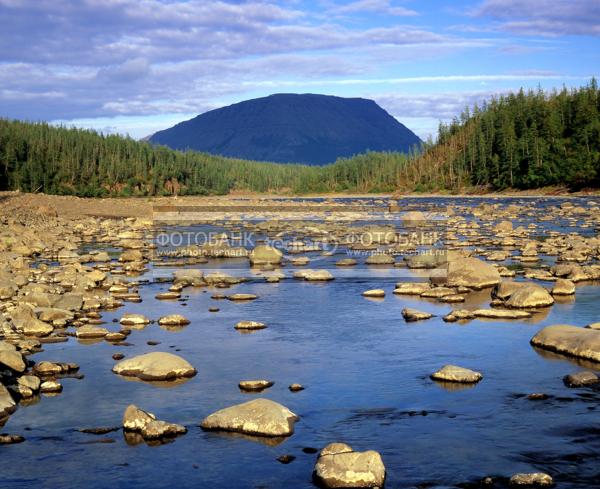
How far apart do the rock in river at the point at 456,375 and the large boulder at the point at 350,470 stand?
456 centimetres

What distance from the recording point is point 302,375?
14.4 metres

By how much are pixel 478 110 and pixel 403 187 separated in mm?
34636

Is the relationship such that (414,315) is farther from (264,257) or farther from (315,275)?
(264,257)

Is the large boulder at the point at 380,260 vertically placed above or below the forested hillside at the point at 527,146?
below

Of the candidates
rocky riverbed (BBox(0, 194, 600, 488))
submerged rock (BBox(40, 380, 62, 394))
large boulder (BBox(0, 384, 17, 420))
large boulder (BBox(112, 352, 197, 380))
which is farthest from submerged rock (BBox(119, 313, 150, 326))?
large boulder (BBox(0, 384, 17, 420))

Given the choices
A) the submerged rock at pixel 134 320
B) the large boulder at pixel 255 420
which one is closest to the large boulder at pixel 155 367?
the large boulder at pixel 255 420

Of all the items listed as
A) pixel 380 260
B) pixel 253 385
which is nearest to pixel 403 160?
pixel 380 260

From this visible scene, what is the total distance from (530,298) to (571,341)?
4.99m

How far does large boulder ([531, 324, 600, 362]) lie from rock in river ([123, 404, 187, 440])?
8.45 metres

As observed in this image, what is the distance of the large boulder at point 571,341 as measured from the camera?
49.5 feet

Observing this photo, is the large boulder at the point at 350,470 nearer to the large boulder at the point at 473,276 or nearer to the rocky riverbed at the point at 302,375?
the rocky riverbed at the point at 302,375

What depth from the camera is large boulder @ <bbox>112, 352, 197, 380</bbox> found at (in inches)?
561

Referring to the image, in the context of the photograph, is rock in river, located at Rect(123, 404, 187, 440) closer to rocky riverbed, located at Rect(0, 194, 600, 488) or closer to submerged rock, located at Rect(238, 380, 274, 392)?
rocky riverbed, located at Rect(0, 194, 600, 488)

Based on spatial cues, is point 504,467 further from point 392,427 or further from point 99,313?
point 99,313
